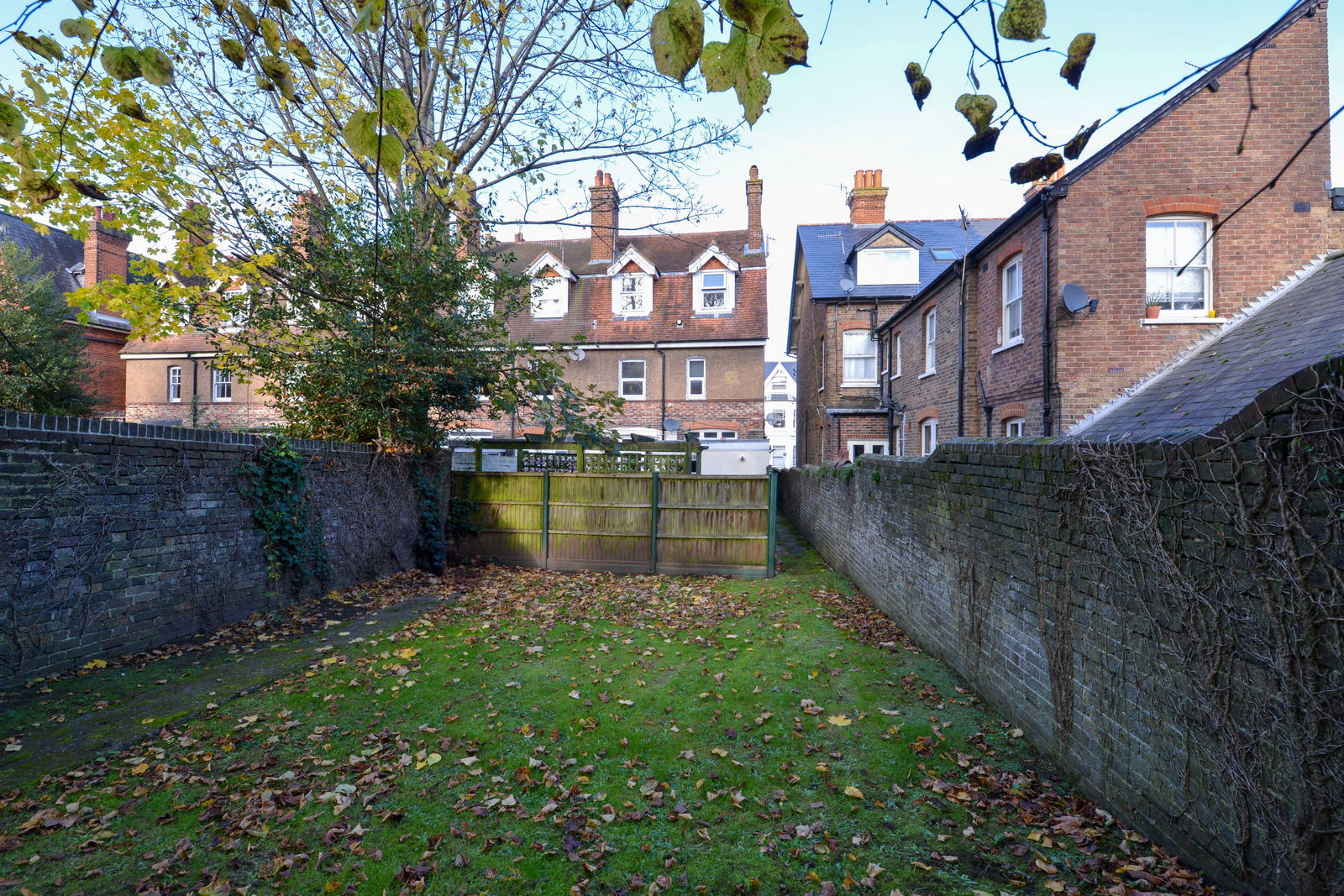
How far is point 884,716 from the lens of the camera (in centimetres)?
529

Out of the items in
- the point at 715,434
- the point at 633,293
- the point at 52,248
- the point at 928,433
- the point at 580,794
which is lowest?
the point at 580,794

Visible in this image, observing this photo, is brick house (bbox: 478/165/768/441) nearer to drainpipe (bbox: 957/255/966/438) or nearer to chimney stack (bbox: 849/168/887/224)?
Answer: chimney stack (bbox: 849/168/887/224)

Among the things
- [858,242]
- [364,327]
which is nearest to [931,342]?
[858,242]

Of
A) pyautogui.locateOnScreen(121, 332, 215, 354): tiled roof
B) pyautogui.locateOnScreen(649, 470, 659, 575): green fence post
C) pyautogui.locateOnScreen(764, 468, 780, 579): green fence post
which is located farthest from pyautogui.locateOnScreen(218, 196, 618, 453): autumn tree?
pyautogui.locateOnScreen(121, 332, 215, 354): tiled roof

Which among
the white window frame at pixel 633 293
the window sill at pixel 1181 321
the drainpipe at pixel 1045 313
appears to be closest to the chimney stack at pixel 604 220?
the white window frame at pixel 633 293

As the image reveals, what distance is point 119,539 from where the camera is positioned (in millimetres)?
6188

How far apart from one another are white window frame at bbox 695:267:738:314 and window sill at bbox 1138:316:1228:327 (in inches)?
640

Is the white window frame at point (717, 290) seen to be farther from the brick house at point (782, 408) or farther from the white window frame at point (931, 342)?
the brick house at point (782, 408)

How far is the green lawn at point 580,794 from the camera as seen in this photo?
3299mm

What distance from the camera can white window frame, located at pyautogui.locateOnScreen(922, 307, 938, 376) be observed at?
55.3 feet

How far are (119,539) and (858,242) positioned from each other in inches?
904

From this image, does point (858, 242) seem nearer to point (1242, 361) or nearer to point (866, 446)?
point (866, 446)

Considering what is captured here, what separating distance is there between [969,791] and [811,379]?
23032 millimetres

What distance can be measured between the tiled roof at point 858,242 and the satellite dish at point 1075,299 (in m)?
11.4
